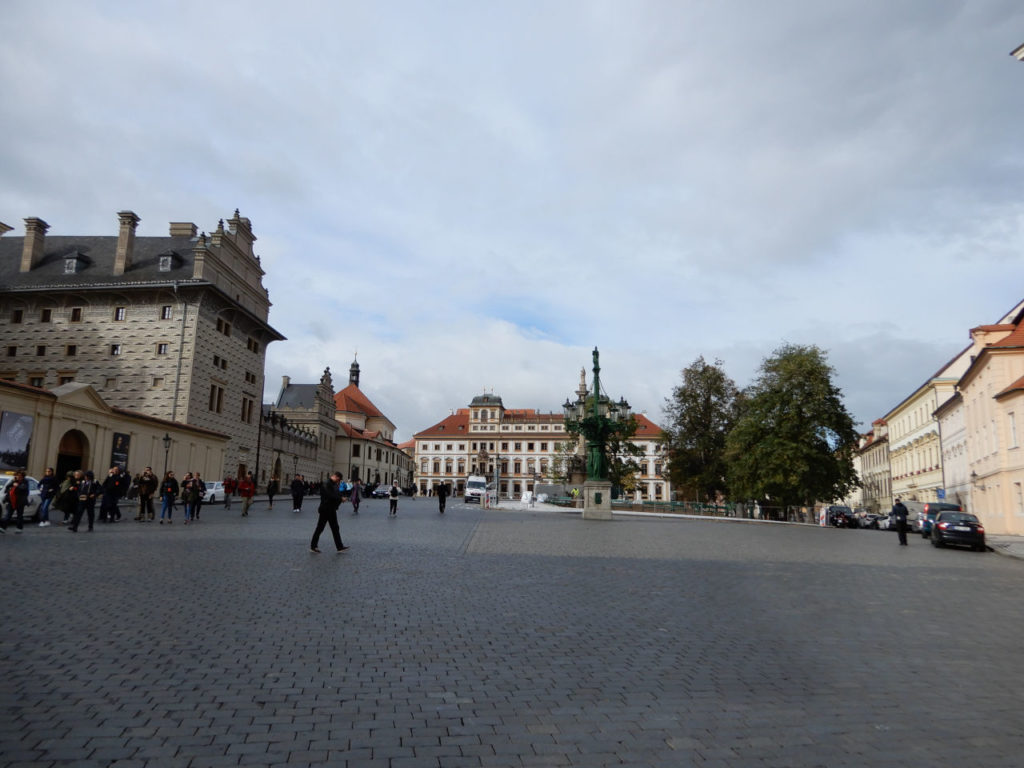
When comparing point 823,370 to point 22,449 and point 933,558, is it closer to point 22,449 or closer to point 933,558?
point 933,558

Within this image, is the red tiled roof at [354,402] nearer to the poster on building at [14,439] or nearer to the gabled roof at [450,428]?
the gabled roof at [450,428]

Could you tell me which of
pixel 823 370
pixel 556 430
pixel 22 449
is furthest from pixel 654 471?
pixel 22 449

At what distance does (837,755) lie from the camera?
4.47 m

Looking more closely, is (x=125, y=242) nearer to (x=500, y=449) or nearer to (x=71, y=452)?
(x=71, y=452)

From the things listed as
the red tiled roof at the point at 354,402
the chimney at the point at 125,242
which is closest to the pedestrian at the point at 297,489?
the chimney at the point at 125,242

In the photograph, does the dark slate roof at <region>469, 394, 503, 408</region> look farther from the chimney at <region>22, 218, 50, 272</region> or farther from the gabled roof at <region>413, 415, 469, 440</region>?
the chimney at <region>22, 218, 50, 272</region>

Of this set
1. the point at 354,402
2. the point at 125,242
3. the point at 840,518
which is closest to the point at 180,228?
the point at 125,242

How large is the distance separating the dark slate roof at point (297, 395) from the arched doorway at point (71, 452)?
251 feet

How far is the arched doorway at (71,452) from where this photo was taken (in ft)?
112

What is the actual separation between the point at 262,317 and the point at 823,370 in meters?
45.8

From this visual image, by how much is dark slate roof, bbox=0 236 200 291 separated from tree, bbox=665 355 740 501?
138ft

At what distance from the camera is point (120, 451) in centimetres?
3859

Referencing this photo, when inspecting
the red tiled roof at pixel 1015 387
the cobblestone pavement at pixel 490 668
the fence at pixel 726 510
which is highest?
the red tiled roof at pixel 1015 387

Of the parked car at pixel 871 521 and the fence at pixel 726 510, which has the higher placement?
the fence at pixel 726 510
